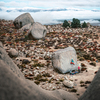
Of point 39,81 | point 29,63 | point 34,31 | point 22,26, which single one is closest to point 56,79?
point 39,81

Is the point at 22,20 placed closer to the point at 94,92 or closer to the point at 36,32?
the point at 36,32

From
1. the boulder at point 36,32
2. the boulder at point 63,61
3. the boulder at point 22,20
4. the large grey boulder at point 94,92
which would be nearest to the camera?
the large grey boulder at point 94,92

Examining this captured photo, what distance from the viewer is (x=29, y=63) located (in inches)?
420

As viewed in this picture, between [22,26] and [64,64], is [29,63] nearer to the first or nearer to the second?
[64,64]

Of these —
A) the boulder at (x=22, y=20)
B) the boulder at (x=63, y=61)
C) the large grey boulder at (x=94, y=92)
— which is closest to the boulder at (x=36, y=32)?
the boulder at (x=22, y=20)

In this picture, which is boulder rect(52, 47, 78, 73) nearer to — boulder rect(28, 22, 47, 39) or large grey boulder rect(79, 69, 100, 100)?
large grey boulder rect(79, 69, 100, 100)

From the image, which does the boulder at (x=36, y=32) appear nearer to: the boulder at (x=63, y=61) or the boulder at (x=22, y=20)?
the boulder at (x=22, y=20)

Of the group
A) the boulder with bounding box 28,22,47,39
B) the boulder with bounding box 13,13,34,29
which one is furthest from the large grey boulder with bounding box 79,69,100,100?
the boulder with bounding box 13,13,34,29

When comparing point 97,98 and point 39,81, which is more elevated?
point 97,98

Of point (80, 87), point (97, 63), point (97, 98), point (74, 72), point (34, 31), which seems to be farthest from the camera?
point (34, 31)

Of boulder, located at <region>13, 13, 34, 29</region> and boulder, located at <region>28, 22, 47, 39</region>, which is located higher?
boulder, located at <region>13, 13, 34, 29</region>

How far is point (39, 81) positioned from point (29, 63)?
10.7ft

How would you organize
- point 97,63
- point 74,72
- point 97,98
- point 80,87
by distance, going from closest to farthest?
1. point 97,98
2. point 80,87
3. point 74,72
4. point 97,63

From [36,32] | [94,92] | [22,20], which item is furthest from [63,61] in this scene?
[22,20]
